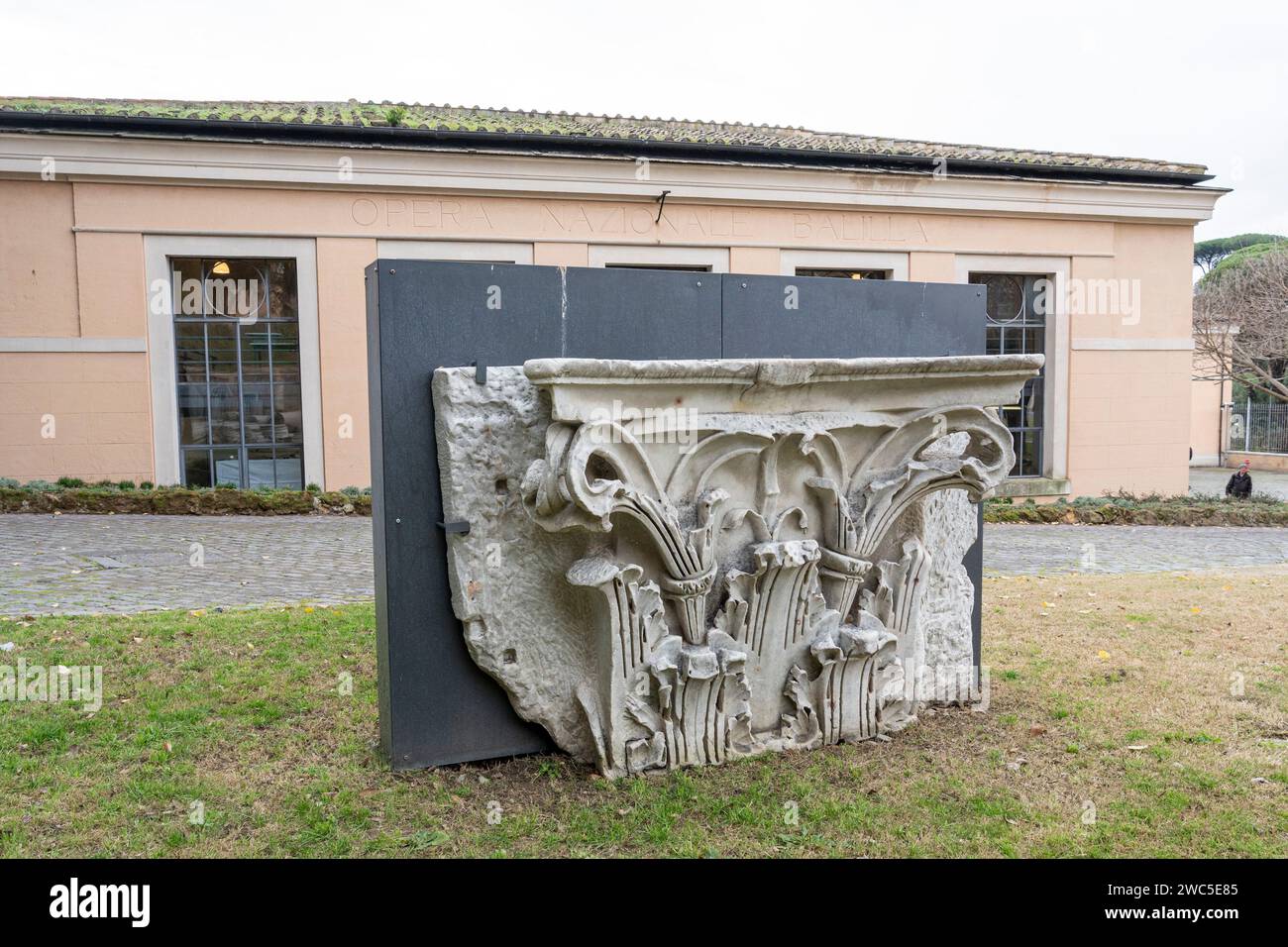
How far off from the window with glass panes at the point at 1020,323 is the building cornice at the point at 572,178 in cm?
106

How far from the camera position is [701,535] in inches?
143

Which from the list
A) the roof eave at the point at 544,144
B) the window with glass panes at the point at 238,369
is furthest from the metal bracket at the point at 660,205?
the window with glass panes at the point at 238,369

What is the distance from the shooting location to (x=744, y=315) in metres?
4.29

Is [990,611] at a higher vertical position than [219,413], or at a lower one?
lower

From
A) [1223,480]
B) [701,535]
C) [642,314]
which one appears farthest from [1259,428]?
[701,535]

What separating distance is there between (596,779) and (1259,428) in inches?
1282

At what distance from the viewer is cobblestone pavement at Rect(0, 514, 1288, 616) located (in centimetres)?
661

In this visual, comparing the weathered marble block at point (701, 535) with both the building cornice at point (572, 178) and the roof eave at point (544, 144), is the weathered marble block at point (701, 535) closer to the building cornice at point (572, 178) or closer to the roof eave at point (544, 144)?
the building cornice at point (572, 178)

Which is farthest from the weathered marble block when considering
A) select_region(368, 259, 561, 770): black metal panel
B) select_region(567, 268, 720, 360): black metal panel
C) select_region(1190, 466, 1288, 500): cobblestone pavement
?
select_region(1190, 466, 1288, 500): cobblestone pavement

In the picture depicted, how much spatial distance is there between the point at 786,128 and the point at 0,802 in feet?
52.6

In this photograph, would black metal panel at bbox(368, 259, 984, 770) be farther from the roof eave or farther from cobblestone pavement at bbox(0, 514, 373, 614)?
the roof eave

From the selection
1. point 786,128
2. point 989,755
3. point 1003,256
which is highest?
point 786,128

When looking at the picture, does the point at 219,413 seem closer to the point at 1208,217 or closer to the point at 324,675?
the point at 324,675

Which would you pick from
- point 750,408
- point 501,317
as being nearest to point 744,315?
point 750,408
